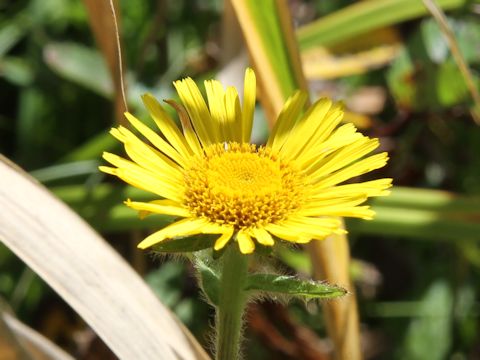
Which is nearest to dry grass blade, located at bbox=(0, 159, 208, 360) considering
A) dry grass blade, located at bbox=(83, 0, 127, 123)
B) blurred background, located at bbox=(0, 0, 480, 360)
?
dry grass blade, located at bbox=(83, 0, 127, 123)

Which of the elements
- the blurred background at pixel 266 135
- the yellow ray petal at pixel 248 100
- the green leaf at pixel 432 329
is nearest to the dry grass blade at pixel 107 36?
the blurred background at pixel 266 135

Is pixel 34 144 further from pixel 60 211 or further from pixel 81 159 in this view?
pixel 60 211

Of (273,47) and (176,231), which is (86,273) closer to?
(176,231)

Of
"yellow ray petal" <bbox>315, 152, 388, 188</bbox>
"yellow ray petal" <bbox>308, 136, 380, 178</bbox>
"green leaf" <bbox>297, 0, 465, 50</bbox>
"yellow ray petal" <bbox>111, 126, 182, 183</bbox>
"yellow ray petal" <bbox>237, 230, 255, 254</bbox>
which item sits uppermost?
"green leaf" <bbox>297, 0, 465, 50</bbox>

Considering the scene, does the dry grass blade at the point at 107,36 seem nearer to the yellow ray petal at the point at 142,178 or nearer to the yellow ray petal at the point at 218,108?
the yellow ray petal at the point at 218,108

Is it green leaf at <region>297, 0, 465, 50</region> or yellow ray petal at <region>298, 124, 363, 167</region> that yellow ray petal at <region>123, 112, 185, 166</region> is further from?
green leaf at <region>297, 0, 465, 50</region>

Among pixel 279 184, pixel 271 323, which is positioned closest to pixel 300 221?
pixel 279 184

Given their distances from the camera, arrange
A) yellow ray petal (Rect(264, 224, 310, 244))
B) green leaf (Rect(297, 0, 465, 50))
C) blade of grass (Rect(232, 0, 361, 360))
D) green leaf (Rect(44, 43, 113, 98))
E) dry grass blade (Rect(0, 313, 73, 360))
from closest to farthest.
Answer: yellow ray petal (Rect(264, 224, 310, 244)) → dry grass blade (Rect(0, 313, 73, 360)) → blade of grass (Rect(232, 0, 361, 360)) → green leaf (Rect(297, 0, 465, 50)) → green leaf (Rect(44, 43, 113, 98))
